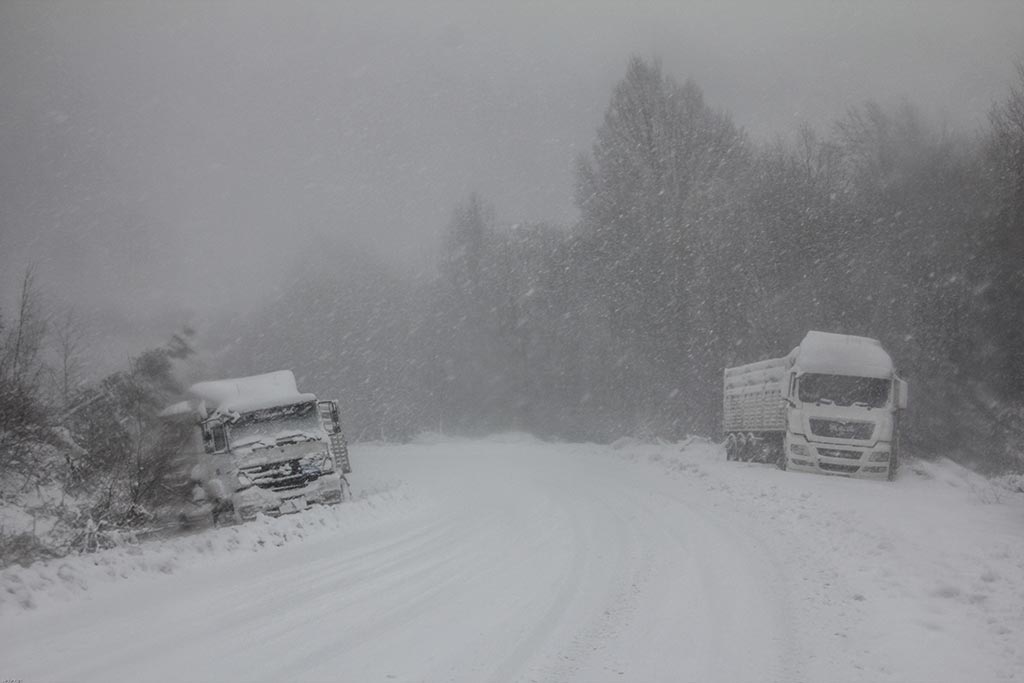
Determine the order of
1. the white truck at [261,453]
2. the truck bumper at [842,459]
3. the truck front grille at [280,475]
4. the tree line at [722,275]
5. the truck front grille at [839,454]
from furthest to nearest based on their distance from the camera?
1. the tree line at [722,275]
2. the truck front grille at [839,454]
3. the truck bumper at [842,459]
4. the truck front grille at [280,475]
5. the white truck at [261,453]

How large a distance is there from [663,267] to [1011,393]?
15.0 metres

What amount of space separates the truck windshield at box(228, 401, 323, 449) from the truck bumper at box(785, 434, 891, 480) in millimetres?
12345

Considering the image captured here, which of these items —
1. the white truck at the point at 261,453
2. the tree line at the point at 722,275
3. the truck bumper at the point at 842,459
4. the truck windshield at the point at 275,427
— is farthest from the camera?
the tree line at the point at 722,275

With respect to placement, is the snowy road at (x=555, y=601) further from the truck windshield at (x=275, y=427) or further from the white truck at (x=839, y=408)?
the white truck at (x=839, y=408)

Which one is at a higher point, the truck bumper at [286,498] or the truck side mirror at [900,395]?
the truck side mirror at [900,395]

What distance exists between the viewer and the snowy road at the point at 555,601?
4926 mm

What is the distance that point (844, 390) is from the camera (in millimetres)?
17344

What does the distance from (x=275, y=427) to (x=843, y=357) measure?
1468 centimetres

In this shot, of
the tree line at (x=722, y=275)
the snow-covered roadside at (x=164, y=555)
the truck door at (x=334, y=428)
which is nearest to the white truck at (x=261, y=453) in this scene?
the truck door at (x=334, y=428)

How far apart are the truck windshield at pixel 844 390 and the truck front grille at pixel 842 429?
1.75ft

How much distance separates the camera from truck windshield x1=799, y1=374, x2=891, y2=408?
673 inches

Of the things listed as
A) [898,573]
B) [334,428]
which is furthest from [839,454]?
[334,428]

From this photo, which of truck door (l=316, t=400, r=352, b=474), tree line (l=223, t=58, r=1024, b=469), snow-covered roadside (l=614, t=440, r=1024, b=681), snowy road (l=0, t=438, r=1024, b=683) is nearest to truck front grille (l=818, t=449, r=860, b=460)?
snow-covered roadside (l=614, t=440, r=1024, b=681)

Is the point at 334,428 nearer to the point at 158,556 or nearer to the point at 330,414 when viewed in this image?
the point at 330,414
